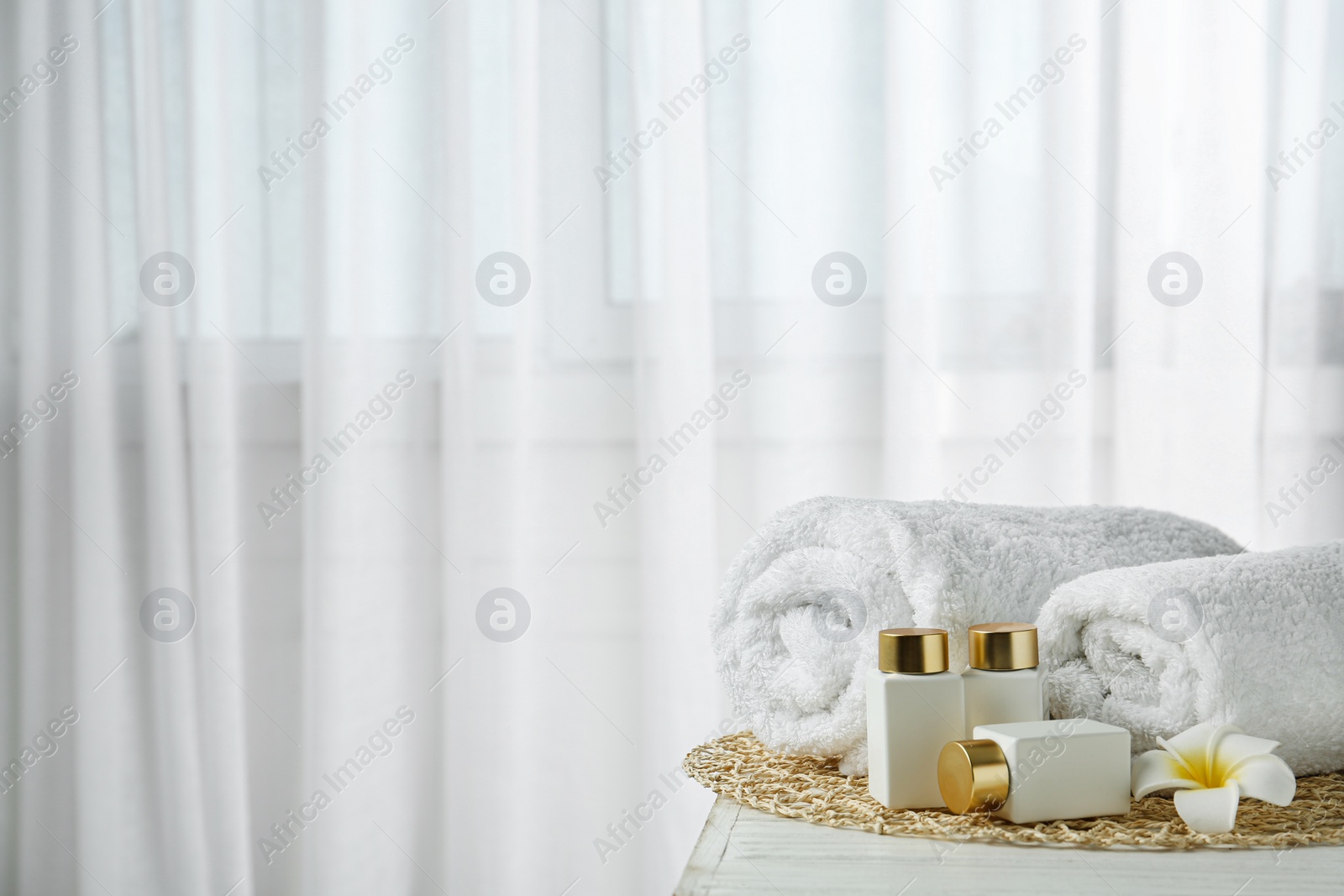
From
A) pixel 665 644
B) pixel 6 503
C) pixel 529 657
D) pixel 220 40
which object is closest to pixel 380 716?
pixel 529 657

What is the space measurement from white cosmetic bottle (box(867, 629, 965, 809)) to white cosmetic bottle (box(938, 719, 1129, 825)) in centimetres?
1

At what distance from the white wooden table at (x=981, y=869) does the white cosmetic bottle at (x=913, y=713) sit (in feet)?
0.10

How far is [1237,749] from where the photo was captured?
436 millimetres

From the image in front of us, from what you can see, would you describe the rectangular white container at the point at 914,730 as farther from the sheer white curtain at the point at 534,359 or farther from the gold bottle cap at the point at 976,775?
the sheer white curtain at the point at 534,359

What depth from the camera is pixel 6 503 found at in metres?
1.27

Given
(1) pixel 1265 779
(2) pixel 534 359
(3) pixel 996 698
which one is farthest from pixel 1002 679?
(2) pixel 534 359

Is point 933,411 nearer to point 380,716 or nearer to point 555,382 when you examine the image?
point 555,382

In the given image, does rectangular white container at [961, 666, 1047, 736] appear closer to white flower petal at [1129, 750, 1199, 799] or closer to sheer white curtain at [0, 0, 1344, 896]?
white flower petal at [1129, 750, 1199, 799]

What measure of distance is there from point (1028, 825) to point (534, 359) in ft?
2.69

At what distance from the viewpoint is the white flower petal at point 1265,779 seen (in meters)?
0.42

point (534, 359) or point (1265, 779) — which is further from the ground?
point (534, 359)

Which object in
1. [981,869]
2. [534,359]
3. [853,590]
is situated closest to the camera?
[981,869]

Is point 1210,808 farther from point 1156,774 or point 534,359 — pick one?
point 534,359

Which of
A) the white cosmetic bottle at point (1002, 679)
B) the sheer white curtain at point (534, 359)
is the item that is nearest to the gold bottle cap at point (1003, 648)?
the white cosmetic bottle at point (1002, 679)
